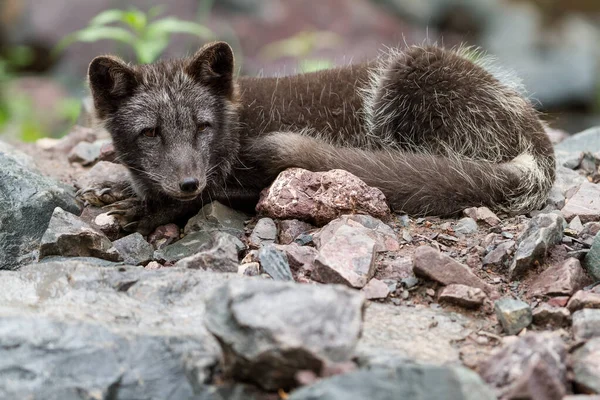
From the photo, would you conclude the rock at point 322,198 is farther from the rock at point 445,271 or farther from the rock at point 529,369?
the rock at point 529,369

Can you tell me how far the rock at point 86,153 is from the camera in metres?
5.70

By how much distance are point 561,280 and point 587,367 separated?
911 mm

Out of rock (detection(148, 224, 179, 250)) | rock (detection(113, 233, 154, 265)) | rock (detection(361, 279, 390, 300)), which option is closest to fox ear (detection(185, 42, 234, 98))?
rock (detection(148, 224, 179, 250))

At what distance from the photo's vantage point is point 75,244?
3.83m

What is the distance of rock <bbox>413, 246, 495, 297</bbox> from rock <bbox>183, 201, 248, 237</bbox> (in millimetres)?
1360

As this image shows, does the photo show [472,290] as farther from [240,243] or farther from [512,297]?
[240,243]

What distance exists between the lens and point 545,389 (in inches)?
92.5

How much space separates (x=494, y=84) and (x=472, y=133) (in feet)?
1.52

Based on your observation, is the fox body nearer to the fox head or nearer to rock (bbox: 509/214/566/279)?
the fox head

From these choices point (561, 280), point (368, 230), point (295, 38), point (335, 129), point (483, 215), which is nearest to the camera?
point (561, 280)

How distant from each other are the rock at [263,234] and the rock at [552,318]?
1.69 metres

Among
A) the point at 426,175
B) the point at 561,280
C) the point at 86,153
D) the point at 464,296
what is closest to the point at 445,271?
the point at 464,296

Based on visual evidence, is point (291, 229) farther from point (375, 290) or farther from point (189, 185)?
point (375, 290)

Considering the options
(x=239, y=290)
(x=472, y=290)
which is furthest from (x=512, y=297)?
(x=239, y=290)
